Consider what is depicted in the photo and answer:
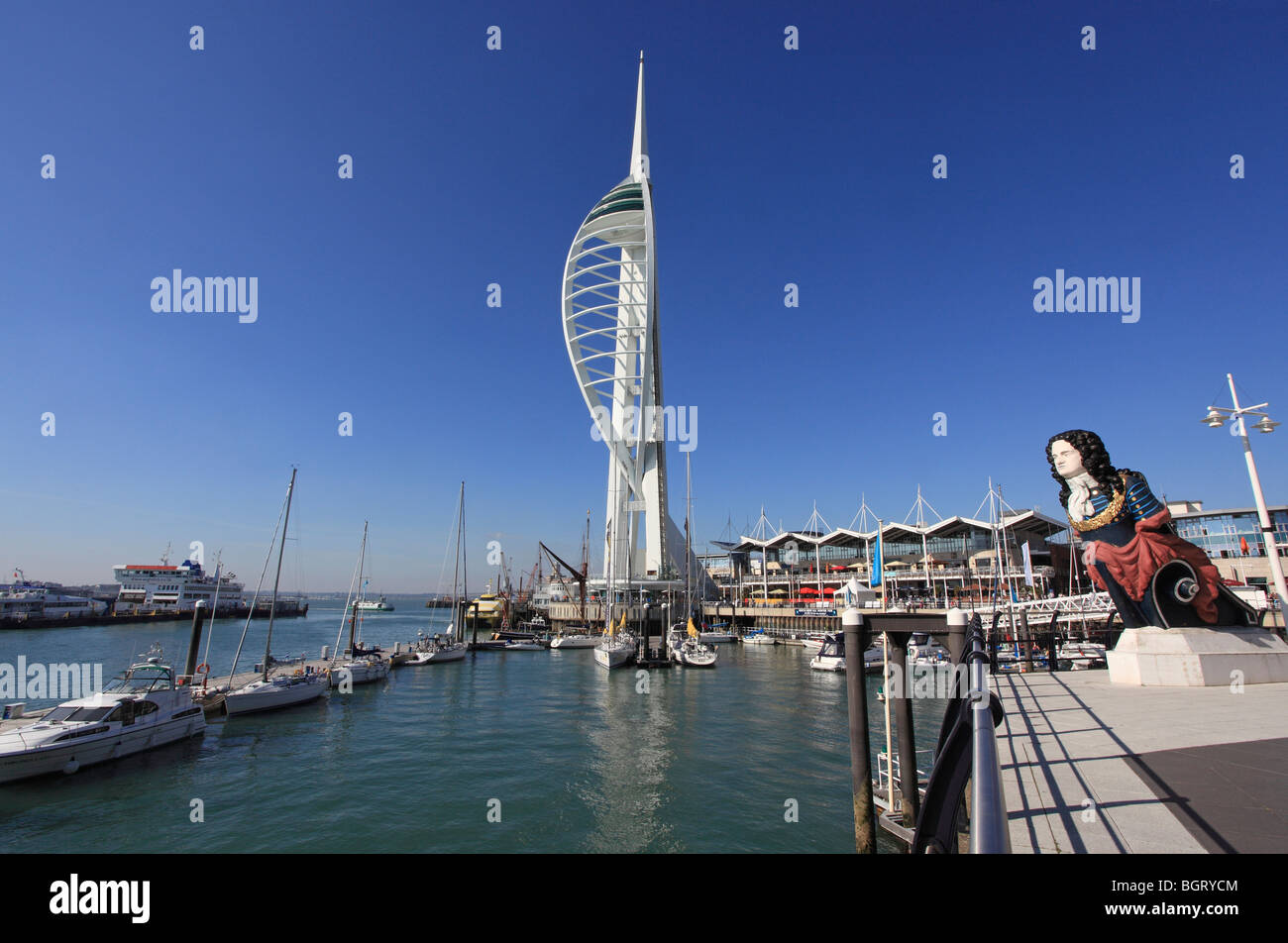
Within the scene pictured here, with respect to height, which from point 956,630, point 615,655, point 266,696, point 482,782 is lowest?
point 615,655

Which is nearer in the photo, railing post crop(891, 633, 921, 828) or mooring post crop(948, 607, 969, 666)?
mooring post crop(948, 607, 969, 666)

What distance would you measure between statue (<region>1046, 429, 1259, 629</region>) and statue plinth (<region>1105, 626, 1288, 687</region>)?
1.30 feet

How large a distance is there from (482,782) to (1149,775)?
14.7m

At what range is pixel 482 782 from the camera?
632 inches

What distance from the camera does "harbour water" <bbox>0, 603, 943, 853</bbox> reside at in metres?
12.4

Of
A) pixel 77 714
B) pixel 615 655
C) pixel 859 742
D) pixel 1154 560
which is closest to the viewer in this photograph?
pixel 859 742

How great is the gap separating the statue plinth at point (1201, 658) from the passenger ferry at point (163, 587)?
371ft

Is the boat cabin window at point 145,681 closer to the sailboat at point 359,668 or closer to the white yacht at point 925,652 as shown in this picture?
the sailboat at point 359,668

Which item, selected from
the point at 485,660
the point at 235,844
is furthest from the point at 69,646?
the point at 235,844

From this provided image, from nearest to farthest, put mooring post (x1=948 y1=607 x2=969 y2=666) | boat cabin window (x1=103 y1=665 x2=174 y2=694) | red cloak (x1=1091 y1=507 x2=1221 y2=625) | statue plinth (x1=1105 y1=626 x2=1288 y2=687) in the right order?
1. mooring post (x1=948 y1=607 x2=969 y2=666)
2. statue plinth (x1=1105 y1=626 x2=1288 y2=687)
3. red cloak (x1=1091 y1=507 x2=1221 y2=625)
4. boat cabin window (x1=103 y1=665 x2=174 y2=694)

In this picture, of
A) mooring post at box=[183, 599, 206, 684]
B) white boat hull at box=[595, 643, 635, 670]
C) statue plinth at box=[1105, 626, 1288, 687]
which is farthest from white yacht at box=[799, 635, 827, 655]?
mooring post at box=[183, 599, 206, 684]

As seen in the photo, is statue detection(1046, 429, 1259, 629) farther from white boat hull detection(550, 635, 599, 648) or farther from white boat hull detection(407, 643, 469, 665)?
white boat hull detection(550, 635, 599, 648)

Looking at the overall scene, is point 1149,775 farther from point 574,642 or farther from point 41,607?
point 41,607

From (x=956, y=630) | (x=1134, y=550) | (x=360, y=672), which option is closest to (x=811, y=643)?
(x=360, y=672)
